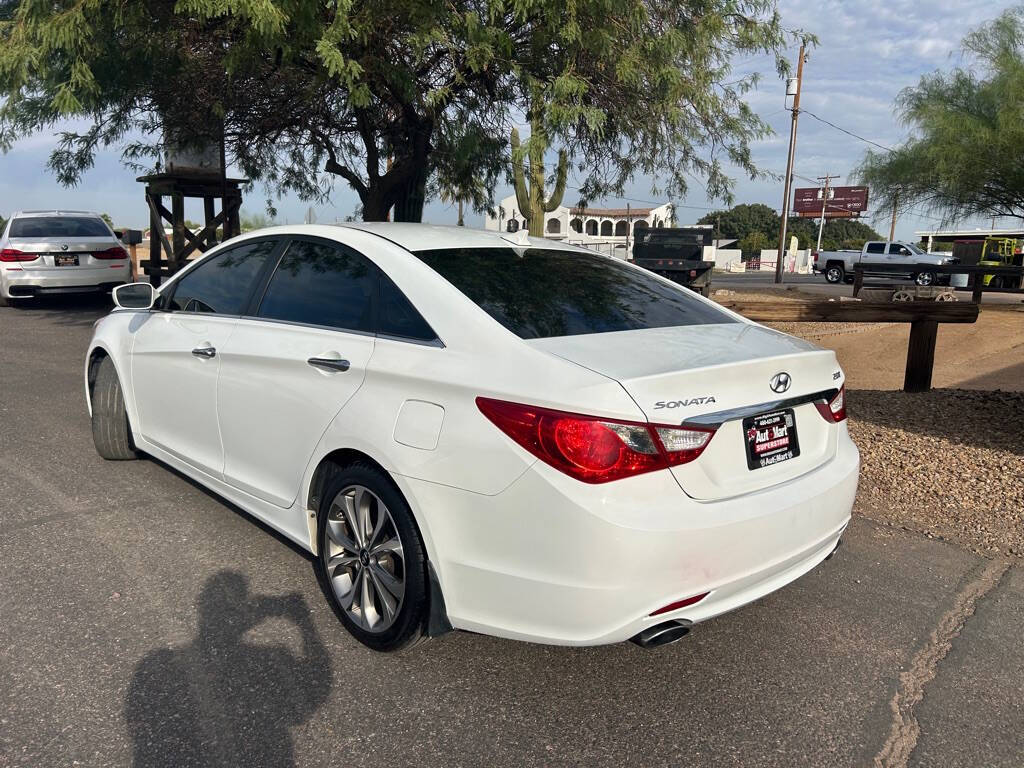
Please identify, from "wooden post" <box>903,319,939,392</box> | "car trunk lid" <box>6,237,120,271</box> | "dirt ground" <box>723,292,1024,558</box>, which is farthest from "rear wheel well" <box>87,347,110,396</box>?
"car trunk lid" <box>6,237,120,271</box>

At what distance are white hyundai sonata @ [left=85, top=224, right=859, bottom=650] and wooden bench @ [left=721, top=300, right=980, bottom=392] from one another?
3.46 m

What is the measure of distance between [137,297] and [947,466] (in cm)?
512

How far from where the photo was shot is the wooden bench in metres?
7.00

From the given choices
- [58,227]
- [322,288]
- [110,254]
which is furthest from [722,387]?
[58,227]

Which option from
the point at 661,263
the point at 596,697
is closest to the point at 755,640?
the point at 596,697

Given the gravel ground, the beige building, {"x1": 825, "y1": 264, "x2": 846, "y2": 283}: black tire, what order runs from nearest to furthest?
the gravel ground < {"x1": 825, "y1": 264, "x2": 846, "y2": 283}: black tire < the beige building

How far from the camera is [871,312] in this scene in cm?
697

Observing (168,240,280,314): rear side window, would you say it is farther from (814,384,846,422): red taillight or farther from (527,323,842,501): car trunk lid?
(814,384,846,422): red taillight

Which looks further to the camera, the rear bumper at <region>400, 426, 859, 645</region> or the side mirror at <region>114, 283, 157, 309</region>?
the side mirror at <region>114, 283, 157, 309</region>

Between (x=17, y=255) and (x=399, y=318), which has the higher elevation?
(x=399, y=318)

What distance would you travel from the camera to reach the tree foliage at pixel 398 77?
7.54m

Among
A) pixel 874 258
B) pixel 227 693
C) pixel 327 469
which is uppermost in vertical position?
pixel 874 258

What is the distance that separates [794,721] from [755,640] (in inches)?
20.9

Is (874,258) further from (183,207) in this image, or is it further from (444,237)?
(444,237)
